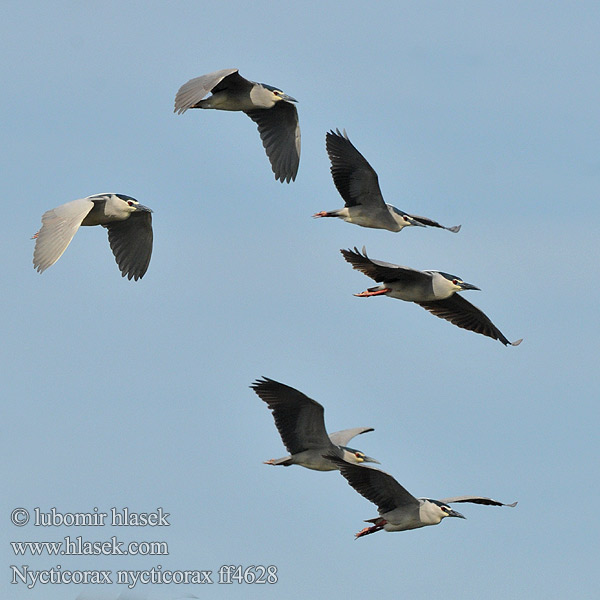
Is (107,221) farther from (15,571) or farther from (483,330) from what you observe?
(483,330)

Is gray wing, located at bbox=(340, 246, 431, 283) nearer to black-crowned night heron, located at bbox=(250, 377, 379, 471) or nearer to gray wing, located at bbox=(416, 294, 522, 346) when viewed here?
gray wing, located at bbox=(416, 294, 522, 346)

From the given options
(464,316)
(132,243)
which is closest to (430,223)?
(464,316)

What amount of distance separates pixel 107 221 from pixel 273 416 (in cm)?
412

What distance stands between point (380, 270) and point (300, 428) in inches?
114

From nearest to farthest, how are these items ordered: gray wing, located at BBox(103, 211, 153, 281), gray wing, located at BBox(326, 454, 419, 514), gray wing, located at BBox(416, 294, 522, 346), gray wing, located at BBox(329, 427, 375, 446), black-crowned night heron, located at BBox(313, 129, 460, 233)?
1. gray wing, located at BBox(326, 454, 419, 514)
2. gray wing, located at BBox(103, 211, 153, 281)
3. black-crowned night heron, located at BBox(313, 129, 460, 233)
4. gray wing, located at BBox(329, 427, 375, 446)
5. gray wing, located at BBox(416, 294, 522, 346)

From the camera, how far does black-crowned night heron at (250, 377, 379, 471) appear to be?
70.0ft

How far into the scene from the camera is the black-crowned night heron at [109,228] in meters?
19.0

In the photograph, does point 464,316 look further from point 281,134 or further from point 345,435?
point 281,134

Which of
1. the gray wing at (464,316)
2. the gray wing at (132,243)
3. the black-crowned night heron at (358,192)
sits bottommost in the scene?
the gray wing at (464,316)

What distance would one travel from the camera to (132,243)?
22.4 meters

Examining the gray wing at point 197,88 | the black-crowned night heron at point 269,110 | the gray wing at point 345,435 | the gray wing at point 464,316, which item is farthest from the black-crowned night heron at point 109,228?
the gray wing at point 464,316

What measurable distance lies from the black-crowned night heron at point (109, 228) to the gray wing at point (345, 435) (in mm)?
4648

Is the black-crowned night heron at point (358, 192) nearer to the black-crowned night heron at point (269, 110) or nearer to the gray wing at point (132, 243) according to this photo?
the black-crowned night heron at point (269, 110)

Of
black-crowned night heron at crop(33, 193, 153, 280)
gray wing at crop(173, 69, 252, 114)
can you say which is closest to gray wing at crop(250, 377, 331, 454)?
black-crowned night heron at crop(33, 193, 153, 280)
